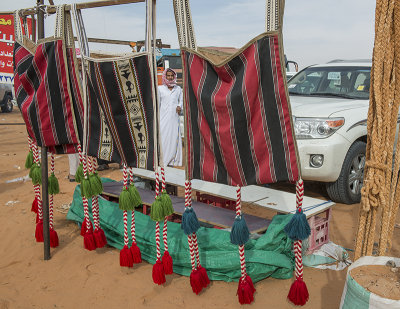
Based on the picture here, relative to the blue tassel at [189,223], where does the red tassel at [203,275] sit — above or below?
below

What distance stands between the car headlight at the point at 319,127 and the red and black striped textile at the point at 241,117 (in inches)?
93.7

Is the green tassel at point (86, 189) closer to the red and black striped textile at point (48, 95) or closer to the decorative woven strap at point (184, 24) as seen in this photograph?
the red and black striped textile at point (48, 95)

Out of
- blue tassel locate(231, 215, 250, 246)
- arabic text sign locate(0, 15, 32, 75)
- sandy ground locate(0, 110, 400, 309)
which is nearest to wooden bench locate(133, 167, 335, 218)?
sandy ground locate(0, 110, 400, 309)

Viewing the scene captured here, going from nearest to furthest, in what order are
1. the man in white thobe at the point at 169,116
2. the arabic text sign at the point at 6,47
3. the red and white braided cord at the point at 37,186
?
the red and white braided cord at the point at 37,186
the man in white thobe at the point at 169,116
the arabic text sign at the point at 6,47

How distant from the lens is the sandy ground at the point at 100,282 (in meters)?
A: 3.17

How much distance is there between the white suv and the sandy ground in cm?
57

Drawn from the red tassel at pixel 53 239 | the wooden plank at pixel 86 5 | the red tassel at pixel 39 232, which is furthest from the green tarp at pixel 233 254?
the wooden plank at pixel 86 5

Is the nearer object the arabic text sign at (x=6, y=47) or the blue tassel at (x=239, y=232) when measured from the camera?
the blue tassel at (x=239, y=232)

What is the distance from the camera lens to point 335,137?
16.1ft

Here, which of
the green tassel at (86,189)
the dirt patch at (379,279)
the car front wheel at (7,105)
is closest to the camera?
the dirt patch at (379,279)

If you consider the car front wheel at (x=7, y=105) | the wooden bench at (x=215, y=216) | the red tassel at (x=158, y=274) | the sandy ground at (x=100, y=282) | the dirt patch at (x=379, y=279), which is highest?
the dirt patch at (x=379, y=279)

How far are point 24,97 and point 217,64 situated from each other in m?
2.20

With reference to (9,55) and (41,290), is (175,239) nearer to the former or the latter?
(41,290)

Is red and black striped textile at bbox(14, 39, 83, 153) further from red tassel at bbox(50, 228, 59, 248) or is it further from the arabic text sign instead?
the arabic text sign
